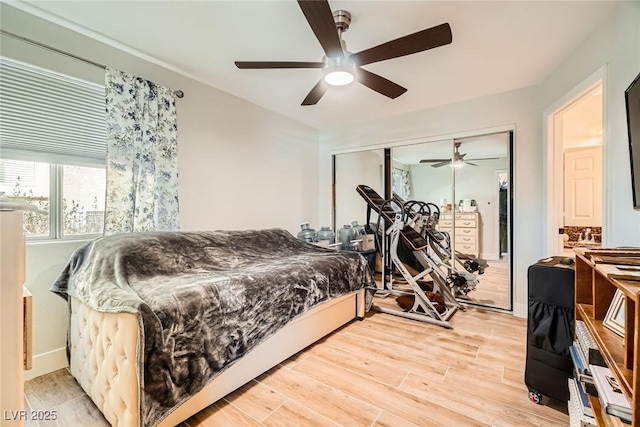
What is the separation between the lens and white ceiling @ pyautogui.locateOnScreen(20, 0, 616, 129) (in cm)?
185

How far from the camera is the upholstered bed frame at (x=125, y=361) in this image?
1226 millimetres

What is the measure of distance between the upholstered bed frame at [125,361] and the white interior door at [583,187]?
15.2ft

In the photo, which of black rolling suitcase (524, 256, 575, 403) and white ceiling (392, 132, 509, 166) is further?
white ceiling (392, 132, 509, 166)

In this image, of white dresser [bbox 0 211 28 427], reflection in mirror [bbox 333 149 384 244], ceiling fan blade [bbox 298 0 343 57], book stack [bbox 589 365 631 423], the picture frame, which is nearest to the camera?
white dresser [bbox 0 211 28 427]

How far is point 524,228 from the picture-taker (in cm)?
305

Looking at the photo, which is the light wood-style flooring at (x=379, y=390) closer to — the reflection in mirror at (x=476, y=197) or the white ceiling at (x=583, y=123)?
the reflection in mirror at (x=476, y=197)

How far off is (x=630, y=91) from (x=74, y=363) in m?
3.68

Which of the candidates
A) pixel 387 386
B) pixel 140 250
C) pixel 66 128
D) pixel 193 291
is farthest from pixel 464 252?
pixel 66 128

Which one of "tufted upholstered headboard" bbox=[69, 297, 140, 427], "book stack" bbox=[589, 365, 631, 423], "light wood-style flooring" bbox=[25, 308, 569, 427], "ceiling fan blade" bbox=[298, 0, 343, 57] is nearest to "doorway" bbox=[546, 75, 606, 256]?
"light wood-style flooring" bbox=[25, 308, 569, 427]

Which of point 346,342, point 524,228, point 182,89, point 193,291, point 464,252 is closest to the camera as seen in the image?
point 193,291

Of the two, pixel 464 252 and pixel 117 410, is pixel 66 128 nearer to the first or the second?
pixel 117 410

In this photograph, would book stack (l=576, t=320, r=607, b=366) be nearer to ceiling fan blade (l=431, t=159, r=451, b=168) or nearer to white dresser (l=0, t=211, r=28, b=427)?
white dresser (l=0, t=211, r=28, b=427)

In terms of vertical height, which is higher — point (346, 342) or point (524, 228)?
point (524, 228)

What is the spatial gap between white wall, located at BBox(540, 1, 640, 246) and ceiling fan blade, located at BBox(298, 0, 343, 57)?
5.73 feet
